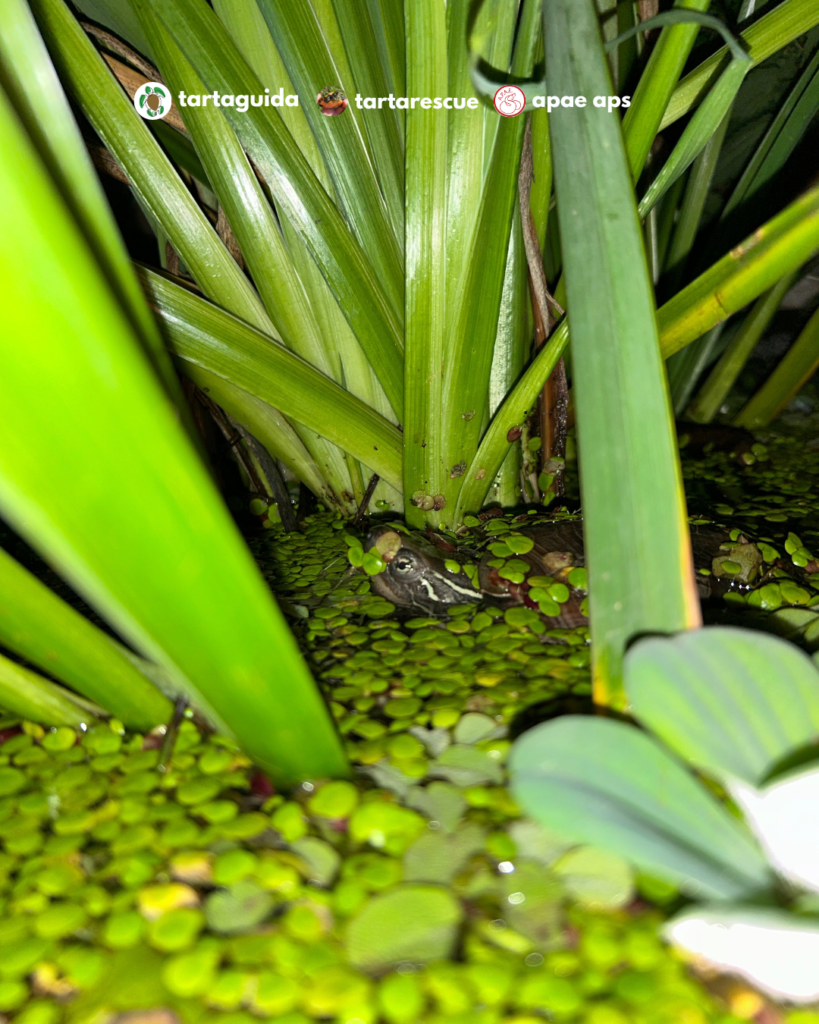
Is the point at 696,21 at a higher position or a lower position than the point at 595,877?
higher

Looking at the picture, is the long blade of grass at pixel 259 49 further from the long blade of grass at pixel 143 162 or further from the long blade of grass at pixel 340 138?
the long blade of grass at pixel 143 162

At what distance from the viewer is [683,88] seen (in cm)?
90

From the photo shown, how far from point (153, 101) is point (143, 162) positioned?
0.16 metres

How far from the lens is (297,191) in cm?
93

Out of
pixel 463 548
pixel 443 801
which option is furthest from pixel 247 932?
pixel 463 548

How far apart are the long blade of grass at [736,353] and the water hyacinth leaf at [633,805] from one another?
4.85 ft

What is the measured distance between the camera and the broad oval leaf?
1.32 feet

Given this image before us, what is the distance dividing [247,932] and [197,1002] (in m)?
0.05

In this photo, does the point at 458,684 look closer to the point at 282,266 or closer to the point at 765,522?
the point at 282,266

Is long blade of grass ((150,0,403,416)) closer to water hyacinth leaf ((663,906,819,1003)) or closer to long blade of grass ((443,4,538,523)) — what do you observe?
long blade of grass ((443,4,538,523))

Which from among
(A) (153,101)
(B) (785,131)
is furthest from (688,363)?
(A) (153,101)

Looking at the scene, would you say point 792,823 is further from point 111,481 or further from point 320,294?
point 320,294

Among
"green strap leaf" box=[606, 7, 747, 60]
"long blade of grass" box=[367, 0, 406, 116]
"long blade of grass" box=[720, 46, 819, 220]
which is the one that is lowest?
"green strap leaf" box=[606, 7, 747, 60]

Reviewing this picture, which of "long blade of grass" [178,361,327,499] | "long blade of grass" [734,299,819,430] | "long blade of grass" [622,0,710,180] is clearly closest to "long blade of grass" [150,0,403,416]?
"long blade of grass" [178,361,327,499]
